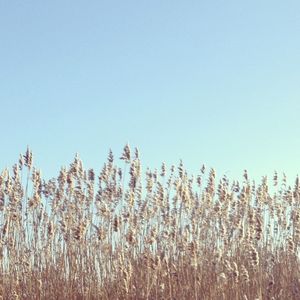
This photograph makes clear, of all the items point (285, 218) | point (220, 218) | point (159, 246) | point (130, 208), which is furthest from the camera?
point (285, 218)

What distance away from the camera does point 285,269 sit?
21.0 ft

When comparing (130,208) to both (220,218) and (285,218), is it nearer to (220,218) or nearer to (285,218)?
(220,218)

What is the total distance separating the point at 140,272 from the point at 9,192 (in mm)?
1592

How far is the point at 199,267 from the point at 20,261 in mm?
1669

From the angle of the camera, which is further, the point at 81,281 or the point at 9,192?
the point at 9,192

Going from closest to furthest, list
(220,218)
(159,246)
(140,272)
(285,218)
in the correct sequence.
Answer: (140,272)
(159,246)
(220,218)
(285,218)

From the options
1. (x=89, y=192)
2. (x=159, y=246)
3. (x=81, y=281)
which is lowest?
(x=81, y=281)

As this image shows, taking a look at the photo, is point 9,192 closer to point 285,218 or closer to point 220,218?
point 220,218

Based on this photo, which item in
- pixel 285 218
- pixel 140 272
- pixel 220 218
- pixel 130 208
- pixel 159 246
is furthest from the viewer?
pixel 285 218

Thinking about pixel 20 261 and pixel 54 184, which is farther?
pixel 54 184

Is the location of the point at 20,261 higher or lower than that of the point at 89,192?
lower

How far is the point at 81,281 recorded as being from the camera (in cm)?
539

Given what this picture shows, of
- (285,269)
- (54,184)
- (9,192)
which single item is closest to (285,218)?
(285,269)

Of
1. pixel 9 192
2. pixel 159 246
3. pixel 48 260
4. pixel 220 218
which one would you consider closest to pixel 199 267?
pixel 159 246
